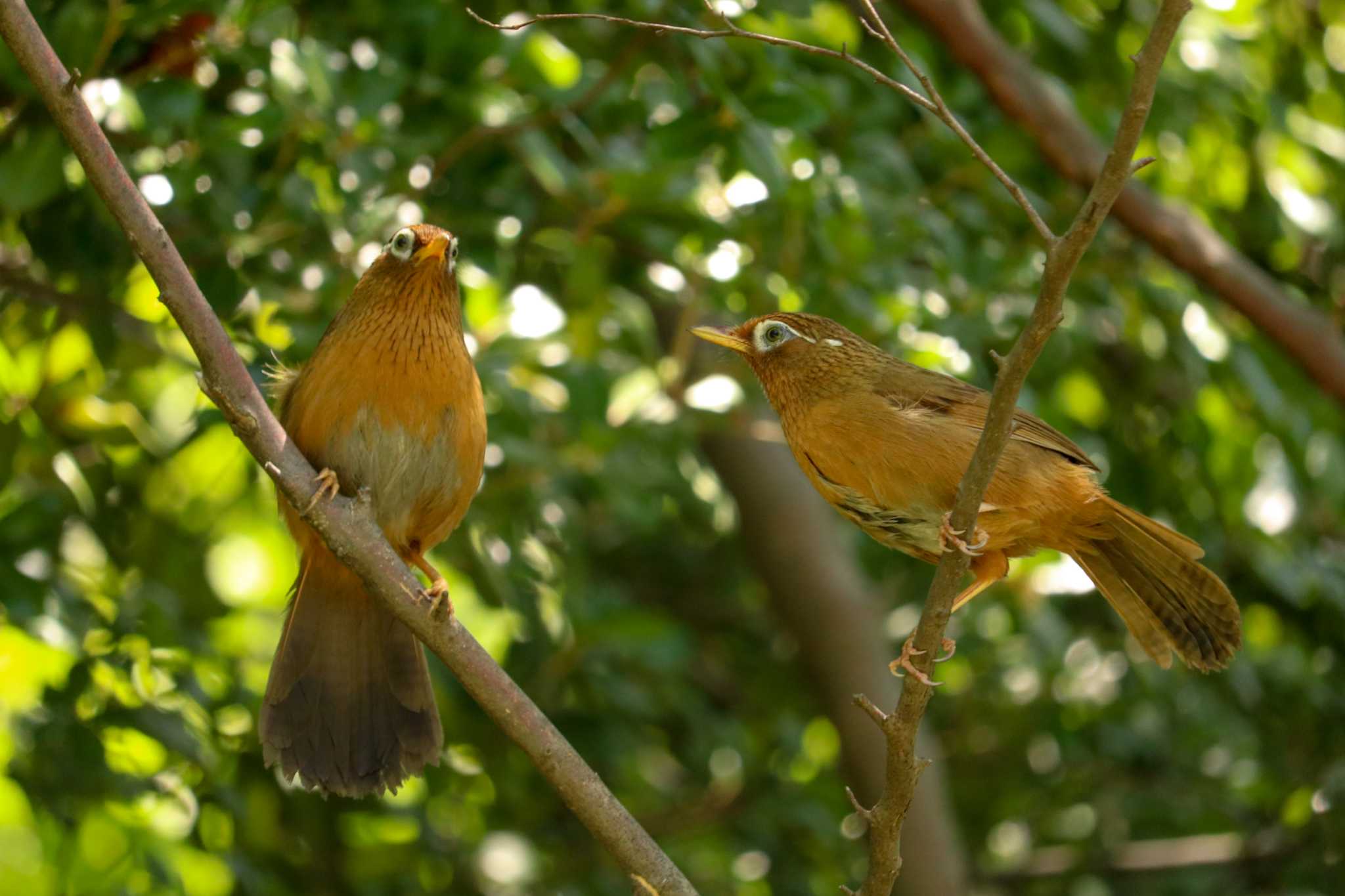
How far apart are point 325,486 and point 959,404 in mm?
1726

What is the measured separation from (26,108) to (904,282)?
9.04 feet

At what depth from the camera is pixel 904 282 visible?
5.16m

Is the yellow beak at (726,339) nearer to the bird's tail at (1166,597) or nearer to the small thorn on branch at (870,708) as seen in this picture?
the bird's tail at (1166,597)

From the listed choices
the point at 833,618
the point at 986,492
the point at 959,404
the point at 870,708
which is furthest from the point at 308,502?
the point at 833,618

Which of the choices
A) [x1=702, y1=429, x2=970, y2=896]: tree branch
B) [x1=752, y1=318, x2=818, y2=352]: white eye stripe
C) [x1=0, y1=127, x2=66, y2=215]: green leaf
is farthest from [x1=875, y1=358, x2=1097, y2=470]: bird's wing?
[x1=0, y1=127, x2=66, y2=215]: green leaf

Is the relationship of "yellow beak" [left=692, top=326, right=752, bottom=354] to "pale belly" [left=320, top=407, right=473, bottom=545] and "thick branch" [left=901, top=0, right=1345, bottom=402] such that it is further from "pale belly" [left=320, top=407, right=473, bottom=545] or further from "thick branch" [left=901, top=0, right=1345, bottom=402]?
"thick branch" [left=901, top=0, right=1345, bottom=402]

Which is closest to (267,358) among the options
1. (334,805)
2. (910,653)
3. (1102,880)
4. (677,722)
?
(334,805)

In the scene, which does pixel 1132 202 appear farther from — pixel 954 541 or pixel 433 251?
pixel 954 541

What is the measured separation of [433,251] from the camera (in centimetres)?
408

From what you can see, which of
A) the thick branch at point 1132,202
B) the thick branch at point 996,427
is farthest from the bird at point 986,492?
the thick branch at point 1132,202

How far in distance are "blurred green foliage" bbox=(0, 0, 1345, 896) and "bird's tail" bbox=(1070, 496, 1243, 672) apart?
100cm

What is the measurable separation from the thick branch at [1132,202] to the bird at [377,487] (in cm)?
217

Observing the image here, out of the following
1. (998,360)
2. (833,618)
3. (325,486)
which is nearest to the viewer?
(998,360)

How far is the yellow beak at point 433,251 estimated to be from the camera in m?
4.08
